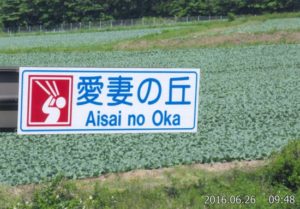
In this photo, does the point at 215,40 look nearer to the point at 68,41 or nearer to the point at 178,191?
the point at 68,41

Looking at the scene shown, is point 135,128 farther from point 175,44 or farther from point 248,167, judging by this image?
point 175,44

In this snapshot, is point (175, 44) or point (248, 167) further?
point (175, 44)

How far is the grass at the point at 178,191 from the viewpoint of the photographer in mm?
7297

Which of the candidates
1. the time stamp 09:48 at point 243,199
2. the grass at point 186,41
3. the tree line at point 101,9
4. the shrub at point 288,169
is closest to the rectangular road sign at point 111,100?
the time stamp 09:48 at point 243,199

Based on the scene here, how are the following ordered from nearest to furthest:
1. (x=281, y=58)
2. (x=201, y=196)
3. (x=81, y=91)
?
(x=81, y=91) → (x=201, y=196) → (x=281, y=58)

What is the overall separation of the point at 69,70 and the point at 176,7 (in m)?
67.0

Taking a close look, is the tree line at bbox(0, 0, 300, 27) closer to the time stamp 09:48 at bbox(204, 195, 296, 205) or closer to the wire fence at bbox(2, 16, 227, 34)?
the wire fence at bbox(2, 16, 227, 34)

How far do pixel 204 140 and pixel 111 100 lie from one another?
6669 millimetres

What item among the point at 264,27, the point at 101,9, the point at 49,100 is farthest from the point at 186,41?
the point at 101,9

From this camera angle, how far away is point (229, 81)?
69.8 ft

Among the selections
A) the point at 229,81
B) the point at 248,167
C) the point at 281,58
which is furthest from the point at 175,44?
the point at 248,167

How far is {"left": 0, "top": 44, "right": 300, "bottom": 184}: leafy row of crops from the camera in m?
9.59

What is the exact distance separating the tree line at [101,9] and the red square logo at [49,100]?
62.6 meters

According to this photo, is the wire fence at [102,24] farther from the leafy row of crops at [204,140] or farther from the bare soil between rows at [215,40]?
the leafy row of crops at [204,140]
